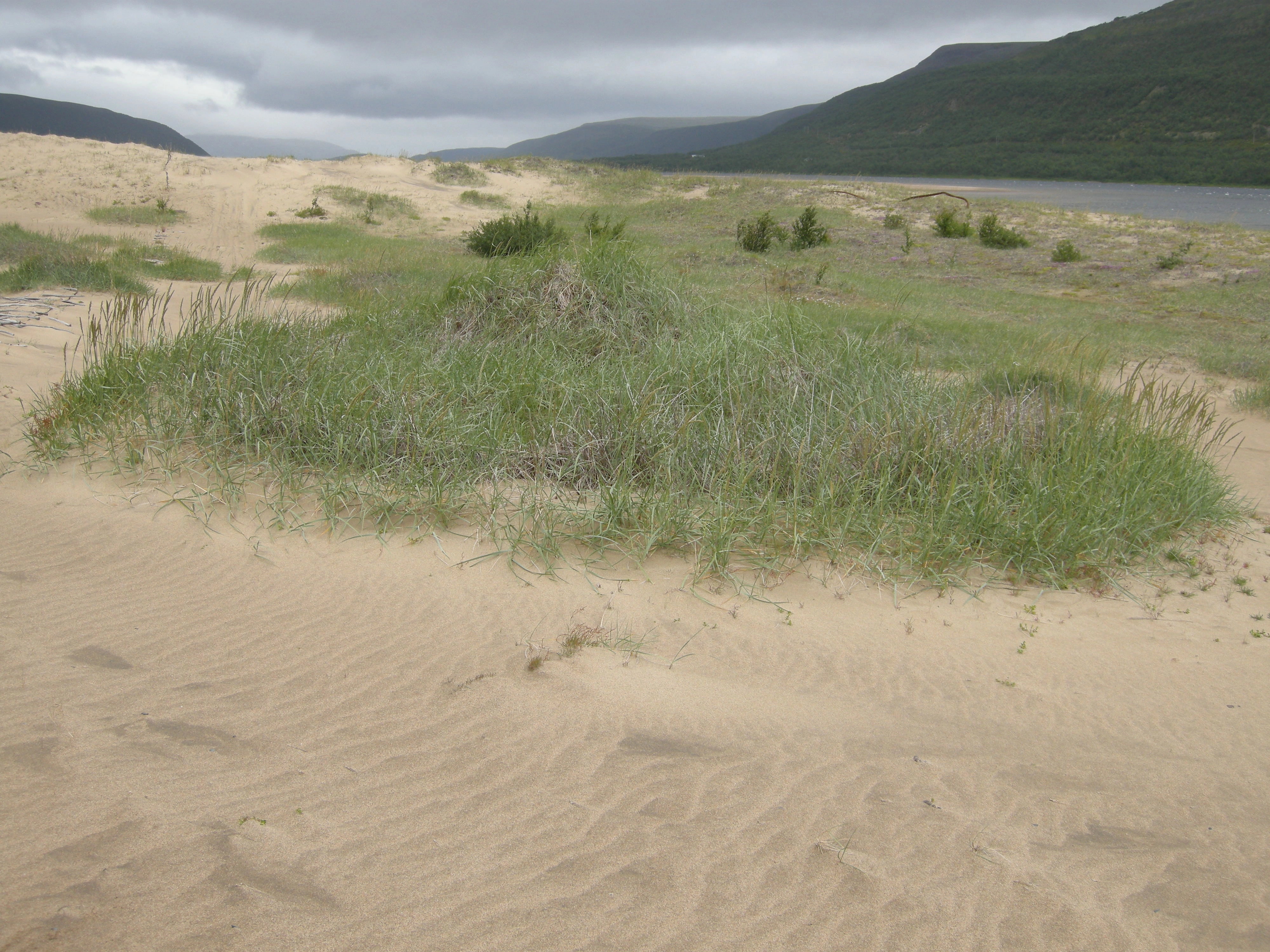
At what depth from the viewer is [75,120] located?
5112 cm

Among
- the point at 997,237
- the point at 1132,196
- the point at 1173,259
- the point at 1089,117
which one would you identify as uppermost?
the point at 1089,117

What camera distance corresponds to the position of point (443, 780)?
253 centimetres

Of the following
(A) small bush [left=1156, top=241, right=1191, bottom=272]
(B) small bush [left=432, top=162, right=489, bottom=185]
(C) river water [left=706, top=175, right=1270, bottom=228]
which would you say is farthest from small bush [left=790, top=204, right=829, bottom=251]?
(B) small bush [left=432, top=162, right=489, bottom=185]

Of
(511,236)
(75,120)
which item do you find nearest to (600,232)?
(511,236)

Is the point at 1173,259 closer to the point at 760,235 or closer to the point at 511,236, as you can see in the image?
the point at 760,235

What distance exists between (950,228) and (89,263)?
17.8 metres

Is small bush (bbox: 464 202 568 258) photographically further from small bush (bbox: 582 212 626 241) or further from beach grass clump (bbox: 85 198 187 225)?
beach grass clump (bbox: 85 198 187 225)

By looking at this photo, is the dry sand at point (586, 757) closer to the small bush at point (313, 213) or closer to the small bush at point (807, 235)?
the small bush at point (807, 235)

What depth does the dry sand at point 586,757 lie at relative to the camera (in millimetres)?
2045

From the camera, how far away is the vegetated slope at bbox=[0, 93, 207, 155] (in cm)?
4072

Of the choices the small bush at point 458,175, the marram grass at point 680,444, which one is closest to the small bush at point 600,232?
the marram grass at point 680,444

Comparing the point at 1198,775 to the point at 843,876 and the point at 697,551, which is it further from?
the point at 697,551

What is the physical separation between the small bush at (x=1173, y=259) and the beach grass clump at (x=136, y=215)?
21.3 metres

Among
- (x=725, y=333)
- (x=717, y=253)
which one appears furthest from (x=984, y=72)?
(x=725, y=333)
